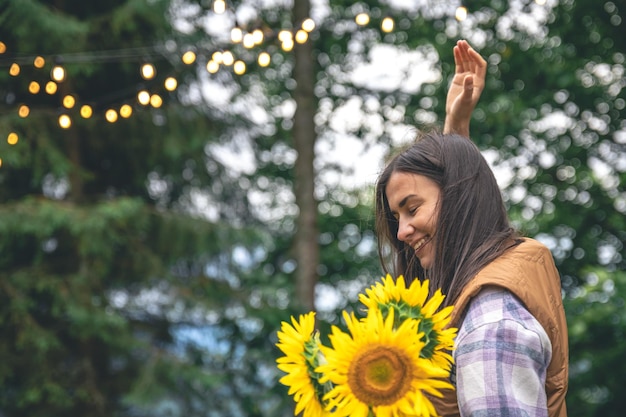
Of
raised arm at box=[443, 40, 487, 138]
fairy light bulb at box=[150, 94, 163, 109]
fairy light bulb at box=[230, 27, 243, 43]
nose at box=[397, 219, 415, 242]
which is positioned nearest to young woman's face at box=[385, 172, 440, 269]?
nose at box=[397, 219, 415, 242]

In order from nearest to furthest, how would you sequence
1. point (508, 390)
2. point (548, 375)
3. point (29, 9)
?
point (508, 390), point (548, 375), point (29, 9)

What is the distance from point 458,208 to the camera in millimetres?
1536

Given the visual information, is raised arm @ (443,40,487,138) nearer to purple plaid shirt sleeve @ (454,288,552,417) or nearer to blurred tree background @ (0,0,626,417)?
purple plaid shirt sleeve @ (454,288,552,417)

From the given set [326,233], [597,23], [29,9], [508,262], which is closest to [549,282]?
[508,262]

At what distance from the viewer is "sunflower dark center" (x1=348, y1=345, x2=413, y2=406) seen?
4.21ft

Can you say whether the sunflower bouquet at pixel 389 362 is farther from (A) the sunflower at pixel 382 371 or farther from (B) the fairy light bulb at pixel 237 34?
(B) the fairy light bulb at pixel 237 34

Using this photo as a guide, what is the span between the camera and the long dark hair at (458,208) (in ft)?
4.94

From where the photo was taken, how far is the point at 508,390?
4.16ft

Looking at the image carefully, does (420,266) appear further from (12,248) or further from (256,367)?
(12,248)

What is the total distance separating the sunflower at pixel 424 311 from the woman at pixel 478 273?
26mm

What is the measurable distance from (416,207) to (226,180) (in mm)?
6969

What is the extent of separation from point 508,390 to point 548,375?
18 centimetres

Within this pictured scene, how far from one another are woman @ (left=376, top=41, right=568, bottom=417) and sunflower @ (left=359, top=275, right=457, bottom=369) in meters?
0.03

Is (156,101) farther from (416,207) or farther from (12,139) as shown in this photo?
(416,207)
